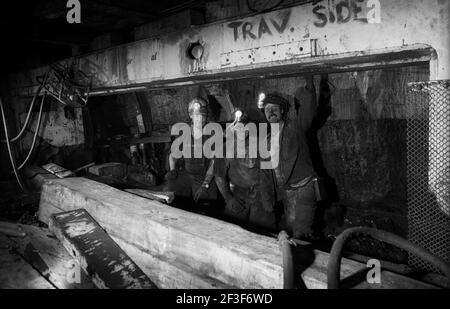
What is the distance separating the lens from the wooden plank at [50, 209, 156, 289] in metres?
2.46

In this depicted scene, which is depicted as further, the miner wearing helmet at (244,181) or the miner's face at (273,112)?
the miner wearing helmet at (244,181)

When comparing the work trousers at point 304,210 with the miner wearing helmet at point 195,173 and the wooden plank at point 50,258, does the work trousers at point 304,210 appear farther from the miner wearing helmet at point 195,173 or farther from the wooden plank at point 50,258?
the wooden plank at point 50,258

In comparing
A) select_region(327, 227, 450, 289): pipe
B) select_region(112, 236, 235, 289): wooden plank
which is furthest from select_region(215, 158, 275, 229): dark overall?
select_region(327, 227, 450, 289): pipe

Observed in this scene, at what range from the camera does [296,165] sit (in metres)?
3.95

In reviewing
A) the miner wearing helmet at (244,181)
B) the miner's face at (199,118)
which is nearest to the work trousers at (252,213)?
the miner wearing helmet at (244,181)

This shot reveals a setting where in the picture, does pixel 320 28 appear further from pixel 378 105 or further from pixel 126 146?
pixel 126 146

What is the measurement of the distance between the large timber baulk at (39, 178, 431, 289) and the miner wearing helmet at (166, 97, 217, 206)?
57.6 inches

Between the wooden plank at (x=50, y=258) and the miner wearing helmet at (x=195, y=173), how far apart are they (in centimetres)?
209

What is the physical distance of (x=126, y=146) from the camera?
7.43 metres

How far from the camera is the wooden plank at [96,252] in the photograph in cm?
246

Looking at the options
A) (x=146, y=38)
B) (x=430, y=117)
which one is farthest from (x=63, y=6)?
(x=430, y=117)

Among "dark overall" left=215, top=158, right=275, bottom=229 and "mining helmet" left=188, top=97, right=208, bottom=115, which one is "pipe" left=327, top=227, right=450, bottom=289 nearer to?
"dark overall" left=215, top=158, right=275, bottom=229

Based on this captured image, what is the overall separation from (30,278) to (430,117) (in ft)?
11.6

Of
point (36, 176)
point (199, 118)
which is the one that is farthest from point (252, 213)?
point (36, 176)
